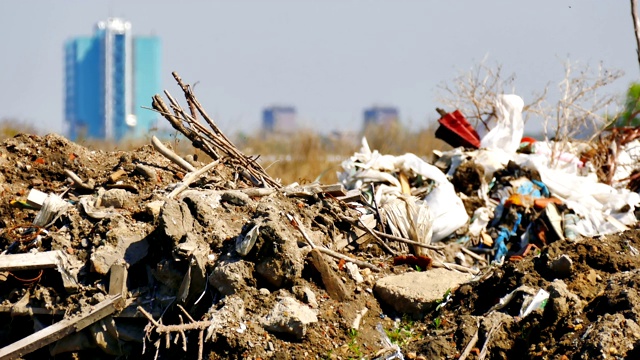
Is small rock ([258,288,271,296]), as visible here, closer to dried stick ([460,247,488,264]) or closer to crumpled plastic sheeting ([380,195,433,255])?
crumpled plastic sheeting ([380,195,433,255])

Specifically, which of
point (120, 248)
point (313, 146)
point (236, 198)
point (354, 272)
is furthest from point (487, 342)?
point (313, 146)

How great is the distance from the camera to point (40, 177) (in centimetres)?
660

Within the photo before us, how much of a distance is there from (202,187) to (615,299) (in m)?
3.04

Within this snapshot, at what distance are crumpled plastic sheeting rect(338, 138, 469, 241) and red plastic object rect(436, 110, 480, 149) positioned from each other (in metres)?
0.97

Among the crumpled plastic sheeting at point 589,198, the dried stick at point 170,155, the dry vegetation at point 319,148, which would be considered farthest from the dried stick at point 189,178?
the dry vegetation at point 319,148

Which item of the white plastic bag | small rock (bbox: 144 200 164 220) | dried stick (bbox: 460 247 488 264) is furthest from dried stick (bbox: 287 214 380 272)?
the white plastic bag

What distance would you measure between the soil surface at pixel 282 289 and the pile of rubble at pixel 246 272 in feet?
0.03

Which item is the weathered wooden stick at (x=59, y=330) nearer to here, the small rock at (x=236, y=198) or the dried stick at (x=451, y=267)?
the small rock at (x=236, y=198)

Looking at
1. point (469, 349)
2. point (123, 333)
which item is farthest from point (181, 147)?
point (469, 349)

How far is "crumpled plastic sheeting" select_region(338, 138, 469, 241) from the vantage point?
23.6 feet

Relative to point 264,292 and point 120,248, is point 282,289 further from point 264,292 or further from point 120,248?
point 120,248

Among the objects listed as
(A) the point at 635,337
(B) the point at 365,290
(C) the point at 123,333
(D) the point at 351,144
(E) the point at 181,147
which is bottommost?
(D) the point at 351,144

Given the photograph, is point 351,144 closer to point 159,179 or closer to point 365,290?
point 159,179

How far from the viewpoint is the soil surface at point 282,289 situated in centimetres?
448
